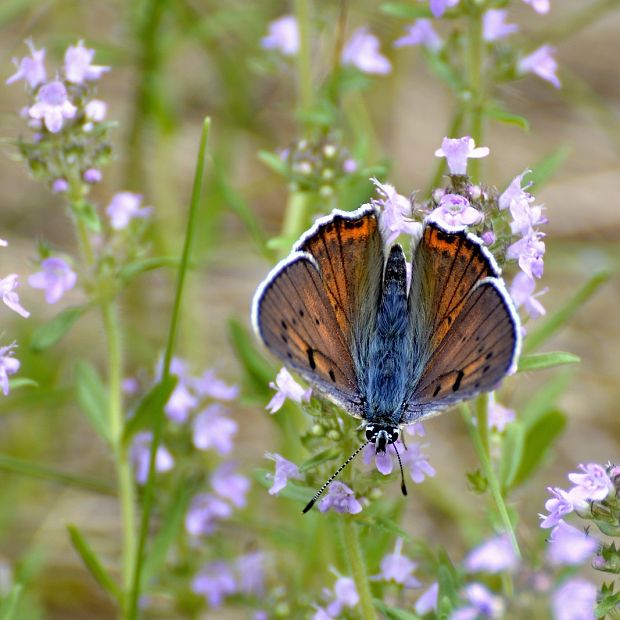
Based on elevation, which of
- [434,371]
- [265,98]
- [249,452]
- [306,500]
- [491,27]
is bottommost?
[306,500]

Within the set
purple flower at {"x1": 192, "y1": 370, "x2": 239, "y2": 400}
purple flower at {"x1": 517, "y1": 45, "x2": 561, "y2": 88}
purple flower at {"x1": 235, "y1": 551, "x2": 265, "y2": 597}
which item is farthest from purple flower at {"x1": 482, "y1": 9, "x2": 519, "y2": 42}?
purple flower at {"x1": 235, "y1": 551, "x2": 265, "y2": 597}

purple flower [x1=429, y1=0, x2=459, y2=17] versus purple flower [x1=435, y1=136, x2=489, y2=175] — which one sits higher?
purple flower [x1=429, y1=0, x2=459, y2=17]

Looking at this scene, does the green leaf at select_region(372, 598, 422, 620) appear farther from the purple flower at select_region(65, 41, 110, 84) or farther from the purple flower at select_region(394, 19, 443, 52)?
the purple flower at select_region(394, 19, 443, 52)

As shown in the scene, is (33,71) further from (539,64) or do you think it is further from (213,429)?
(539,64)

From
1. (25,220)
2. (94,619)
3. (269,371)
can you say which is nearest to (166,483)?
(269,371)

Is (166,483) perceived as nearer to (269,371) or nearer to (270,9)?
(269,371)

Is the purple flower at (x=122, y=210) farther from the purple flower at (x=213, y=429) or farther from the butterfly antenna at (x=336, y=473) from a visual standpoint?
the butterfly antenna at (x=336, y=473)

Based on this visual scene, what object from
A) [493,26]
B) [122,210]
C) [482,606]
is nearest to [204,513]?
[122,210]
